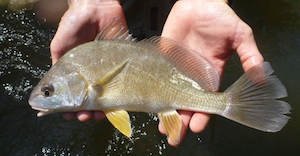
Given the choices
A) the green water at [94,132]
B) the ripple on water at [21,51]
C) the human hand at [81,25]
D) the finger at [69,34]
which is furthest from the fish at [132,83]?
the ripple on water at [21,51]

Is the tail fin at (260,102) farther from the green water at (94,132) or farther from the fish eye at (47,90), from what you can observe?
the green water at (94,132)

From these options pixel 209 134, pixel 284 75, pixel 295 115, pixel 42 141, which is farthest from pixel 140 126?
pixel 284 75

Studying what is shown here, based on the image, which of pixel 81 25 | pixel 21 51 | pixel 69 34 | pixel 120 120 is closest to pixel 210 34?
pixel 120 120

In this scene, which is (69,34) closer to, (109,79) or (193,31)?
(109,79)

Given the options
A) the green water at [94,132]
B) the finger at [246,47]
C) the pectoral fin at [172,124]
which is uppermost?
the finger at [246,47]

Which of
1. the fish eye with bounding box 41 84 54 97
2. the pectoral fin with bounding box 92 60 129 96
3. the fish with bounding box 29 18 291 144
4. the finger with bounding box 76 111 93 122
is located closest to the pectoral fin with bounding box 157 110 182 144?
the fish with bounding box 29 18 291 144
